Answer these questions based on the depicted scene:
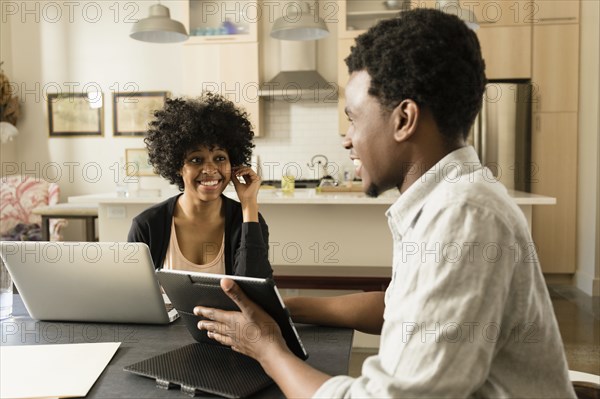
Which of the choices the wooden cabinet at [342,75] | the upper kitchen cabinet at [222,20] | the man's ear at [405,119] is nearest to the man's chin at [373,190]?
the man's ear at [405,119]

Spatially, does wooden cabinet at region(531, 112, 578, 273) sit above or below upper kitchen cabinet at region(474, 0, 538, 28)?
below

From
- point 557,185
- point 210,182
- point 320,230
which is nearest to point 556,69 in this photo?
point 557,185

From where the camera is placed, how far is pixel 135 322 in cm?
→ 140

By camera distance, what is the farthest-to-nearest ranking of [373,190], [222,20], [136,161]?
[136,161] → [222,20] → [373,190]

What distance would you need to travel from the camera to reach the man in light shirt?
2.45 ft

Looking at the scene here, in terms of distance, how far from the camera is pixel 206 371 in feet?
3.43

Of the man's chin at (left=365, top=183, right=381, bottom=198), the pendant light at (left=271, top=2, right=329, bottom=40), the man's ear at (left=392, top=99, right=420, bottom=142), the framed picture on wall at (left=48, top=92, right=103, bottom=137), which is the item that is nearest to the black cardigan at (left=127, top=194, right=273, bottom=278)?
the man's chin at (left=365, top=183, right=381, bottom=198)

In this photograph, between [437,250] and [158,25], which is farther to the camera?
[158,25]

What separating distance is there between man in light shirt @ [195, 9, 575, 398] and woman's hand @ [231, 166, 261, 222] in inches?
37.6

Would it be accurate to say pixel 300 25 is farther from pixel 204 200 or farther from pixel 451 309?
pixel 451 309

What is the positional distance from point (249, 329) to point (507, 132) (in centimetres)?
454

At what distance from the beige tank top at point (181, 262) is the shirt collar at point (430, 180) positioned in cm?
111

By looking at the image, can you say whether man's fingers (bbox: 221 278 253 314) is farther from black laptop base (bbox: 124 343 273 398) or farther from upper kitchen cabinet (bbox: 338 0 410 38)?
upper kitchen cabinet (bbox: 338 0 410 38)

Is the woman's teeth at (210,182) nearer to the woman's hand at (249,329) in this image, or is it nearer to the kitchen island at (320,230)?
the woman's hand at (249,329)
